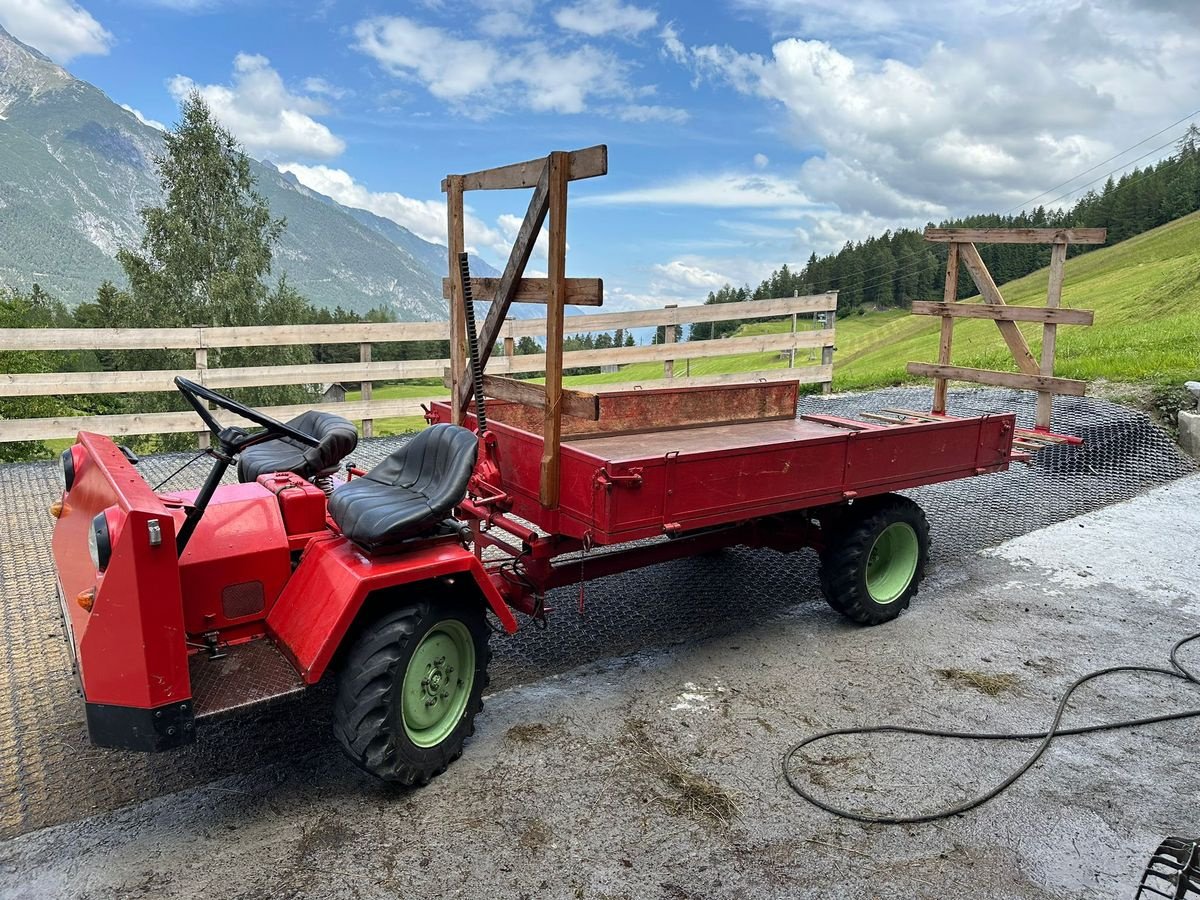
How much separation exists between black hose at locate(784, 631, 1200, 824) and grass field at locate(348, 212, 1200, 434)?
7867 mm

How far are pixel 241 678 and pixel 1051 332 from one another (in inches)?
273

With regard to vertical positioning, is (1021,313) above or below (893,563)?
above

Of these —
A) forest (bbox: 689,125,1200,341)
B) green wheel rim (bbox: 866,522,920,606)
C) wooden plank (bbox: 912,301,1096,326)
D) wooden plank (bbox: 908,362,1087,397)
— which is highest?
forest (bbox: 689,125,1200,341)

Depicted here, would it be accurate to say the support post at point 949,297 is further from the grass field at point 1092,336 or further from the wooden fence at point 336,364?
the grass field at point 1092,336

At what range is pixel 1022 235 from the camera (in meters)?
7.11

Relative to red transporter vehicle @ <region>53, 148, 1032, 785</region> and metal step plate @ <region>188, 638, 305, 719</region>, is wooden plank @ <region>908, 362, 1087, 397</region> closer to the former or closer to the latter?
red transporter vehicle @ <region>53, 148, 1032, 785</region>

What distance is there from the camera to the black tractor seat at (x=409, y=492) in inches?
132

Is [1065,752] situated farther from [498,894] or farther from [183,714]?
[183,714]

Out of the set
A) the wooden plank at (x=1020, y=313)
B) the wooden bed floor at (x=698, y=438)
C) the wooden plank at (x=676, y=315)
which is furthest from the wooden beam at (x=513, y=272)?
the wooden plank at (x=676, y=315)

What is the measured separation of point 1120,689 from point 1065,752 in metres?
0.90

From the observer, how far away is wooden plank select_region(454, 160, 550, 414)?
3795 millimetres

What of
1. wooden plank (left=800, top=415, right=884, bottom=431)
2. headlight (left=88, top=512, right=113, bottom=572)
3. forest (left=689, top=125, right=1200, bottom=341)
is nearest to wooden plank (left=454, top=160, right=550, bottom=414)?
headlight (left=88, top=512, right=113, bottom=572)

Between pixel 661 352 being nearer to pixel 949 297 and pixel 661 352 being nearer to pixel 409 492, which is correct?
pixel 949 297

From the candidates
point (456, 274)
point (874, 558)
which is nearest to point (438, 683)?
point (456, 274)
